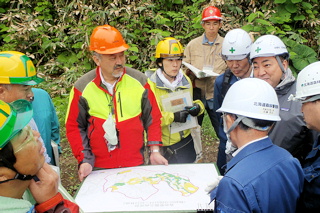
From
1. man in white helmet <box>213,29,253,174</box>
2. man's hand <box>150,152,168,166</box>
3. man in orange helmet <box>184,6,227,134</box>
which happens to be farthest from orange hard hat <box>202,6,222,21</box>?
man's hand <box>150,152,168,166</box>

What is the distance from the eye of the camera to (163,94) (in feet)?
11.4

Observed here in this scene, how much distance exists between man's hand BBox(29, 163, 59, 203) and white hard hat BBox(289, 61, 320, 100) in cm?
162

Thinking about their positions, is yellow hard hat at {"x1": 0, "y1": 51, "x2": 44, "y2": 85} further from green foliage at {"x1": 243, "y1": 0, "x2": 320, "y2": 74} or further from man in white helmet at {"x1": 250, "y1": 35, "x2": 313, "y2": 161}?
green foliage at {"x1": 243, "y1": 0, "x2": 320, "y2": 74}

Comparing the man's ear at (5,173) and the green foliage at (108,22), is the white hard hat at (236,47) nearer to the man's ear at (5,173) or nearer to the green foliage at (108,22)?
the man's ear at (5,173)

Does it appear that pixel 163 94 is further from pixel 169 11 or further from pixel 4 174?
pixel 169 11

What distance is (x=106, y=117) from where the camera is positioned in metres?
2.73

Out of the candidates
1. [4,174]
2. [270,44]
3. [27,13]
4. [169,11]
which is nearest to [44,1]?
[27,13]

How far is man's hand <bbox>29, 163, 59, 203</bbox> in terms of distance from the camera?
59.3 inches

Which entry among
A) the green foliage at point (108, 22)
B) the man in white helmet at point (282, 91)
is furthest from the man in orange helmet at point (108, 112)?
the green foliage at point (108, 22)

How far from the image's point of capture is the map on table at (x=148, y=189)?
2.17 meters

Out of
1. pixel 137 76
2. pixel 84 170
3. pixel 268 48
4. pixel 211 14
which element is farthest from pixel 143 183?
A: pixel 211 14

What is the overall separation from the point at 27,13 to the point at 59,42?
1.71m

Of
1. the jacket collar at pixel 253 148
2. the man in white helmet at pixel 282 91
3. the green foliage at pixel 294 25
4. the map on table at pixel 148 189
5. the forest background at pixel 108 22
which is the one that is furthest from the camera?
the forest background at pixel 108 22

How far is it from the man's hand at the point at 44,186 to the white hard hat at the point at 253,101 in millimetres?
1075
